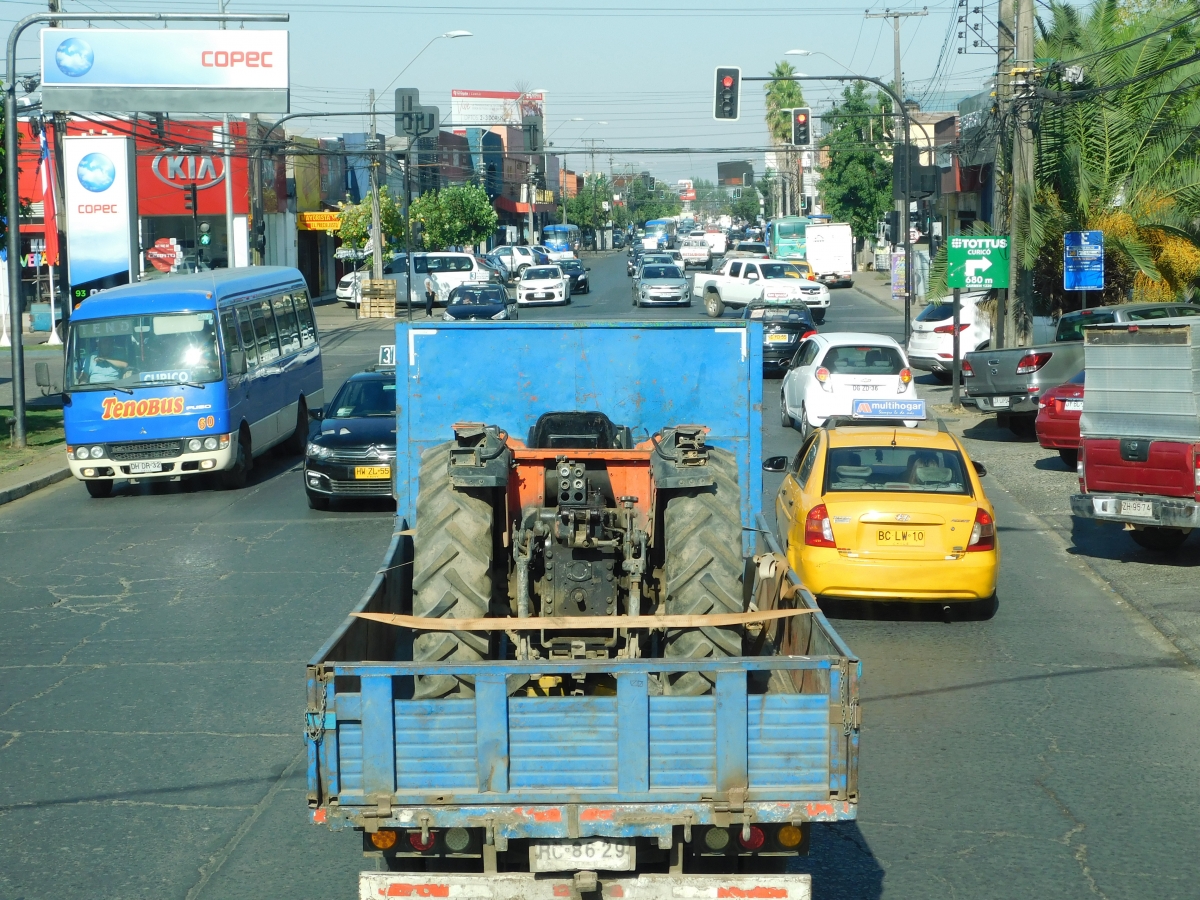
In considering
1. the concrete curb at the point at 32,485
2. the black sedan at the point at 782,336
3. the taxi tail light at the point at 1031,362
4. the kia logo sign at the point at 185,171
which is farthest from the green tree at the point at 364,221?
the taxi tail light at the point at 1031,362

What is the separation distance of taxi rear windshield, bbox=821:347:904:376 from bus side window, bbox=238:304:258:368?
830 centimetres

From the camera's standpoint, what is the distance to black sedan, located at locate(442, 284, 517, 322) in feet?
137

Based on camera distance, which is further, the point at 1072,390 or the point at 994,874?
the point at 1072,390

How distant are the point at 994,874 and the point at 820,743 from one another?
1891 millimetres

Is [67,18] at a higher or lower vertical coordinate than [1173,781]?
higher

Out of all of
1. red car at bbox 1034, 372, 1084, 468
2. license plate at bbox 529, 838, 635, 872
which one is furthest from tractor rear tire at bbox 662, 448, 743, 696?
red car at bbox 1034, 372, 1084, 468

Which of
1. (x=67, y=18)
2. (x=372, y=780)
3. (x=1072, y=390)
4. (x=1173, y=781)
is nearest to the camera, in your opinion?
(x=372, y=780)

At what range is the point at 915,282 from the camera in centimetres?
4747

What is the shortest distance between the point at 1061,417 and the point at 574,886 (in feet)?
49.2

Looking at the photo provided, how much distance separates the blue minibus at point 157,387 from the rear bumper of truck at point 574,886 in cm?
1447

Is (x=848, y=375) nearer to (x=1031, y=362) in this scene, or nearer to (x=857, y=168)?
(x=1031, y=362)

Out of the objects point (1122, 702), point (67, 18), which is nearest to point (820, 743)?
point (1122, 702)

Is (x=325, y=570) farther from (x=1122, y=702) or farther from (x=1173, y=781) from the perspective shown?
(x=1173, y=781)

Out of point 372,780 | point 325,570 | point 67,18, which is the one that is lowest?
point 325,570
